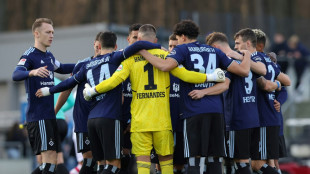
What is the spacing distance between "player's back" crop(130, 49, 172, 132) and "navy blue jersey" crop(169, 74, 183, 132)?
2.31ft

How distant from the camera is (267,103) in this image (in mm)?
11180

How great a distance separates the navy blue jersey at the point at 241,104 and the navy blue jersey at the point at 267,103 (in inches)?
15.9

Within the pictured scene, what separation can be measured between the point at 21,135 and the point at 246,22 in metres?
8.32

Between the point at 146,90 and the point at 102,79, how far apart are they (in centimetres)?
72

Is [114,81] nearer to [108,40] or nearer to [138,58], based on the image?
[138,58]

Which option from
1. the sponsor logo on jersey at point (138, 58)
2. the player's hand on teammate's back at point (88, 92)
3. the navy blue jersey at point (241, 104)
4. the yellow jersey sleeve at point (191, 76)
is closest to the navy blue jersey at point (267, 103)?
the navy blue jersey at point (241, 104)

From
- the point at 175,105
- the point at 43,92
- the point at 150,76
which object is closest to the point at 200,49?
the point at 150,76

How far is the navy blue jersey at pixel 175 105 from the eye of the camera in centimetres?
1095

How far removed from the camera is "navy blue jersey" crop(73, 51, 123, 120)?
1029cm

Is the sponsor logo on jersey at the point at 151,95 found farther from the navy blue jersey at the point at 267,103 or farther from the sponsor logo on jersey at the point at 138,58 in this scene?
the navy blue jersey at the point at 267,103

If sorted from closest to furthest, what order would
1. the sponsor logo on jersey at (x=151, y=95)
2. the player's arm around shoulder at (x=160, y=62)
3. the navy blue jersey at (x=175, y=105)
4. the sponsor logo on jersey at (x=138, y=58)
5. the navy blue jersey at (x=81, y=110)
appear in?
1. the player's arm around shoulder at (x=160, y=62)
2. the sponsor logo on jersey at (x=151, y=95)
3. the sponsor logo on jersey at (x=138, y=58)
4. the navy blue jersey at (x=175, y=105)
5. the navy blue jersey at (x=81, y=110)

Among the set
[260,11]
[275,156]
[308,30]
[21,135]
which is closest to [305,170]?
[275,156]

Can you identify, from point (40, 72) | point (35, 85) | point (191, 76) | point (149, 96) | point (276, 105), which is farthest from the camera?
point (276, 105)

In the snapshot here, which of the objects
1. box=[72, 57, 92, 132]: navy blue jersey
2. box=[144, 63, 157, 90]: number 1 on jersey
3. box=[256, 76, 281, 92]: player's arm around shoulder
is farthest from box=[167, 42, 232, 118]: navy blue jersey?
box=[72, 57, 92, 132]: navy blue jersey
